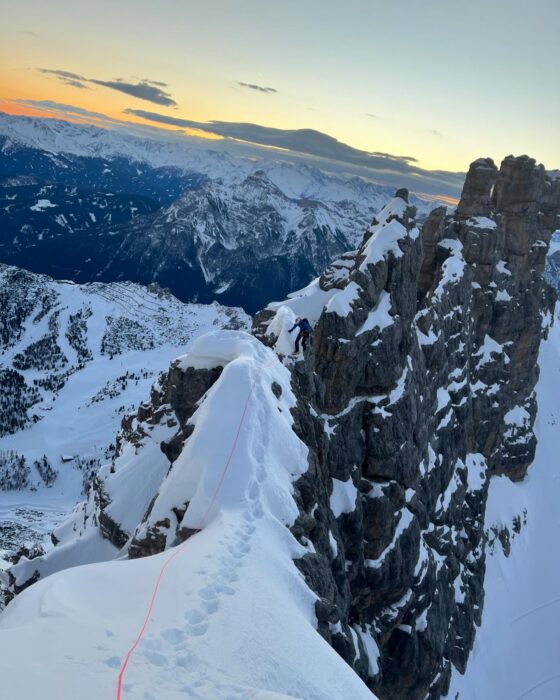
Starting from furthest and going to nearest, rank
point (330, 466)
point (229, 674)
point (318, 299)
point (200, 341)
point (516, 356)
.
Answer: point (516, 356)
point (318, 299)
point (330, 466)
point (200, 341)
point (229, 674)

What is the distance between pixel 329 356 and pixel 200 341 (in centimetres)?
1279

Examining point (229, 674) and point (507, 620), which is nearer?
point (229, 674)

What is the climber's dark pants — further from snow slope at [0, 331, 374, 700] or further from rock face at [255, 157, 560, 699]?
snow slope at [0, 331, 374, 700]

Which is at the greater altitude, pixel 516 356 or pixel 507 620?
pixel 516 356

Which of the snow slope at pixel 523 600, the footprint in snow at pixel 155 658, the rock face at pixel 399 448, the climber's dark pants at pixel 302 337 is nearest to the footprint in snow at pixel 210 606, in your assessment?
the footprint in snow at pixel 155 658

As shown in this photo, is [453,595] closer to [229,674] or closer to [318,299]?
[318,299]

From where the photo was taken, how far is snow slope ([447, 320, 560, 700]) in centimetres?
6700

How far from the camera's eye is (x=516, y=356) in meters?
102

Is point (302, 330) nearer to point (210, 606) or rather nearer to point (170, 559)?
point (170, 559)

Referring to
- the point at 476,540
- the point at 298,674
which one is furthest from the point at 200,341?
the point at 476,540

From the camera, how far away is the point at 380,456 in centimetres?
4444

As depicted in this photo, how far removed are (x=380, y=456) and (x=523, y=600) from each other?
59838mm

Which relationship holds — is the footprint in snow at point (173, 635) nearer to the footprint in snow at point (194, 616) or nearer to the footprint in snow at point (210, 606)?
the footprint in snow at point (194, 616)

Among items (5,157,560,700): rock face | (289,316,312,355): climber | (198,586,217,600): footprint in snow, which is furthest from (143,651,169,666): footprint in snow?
(289,316,312,355): climber
